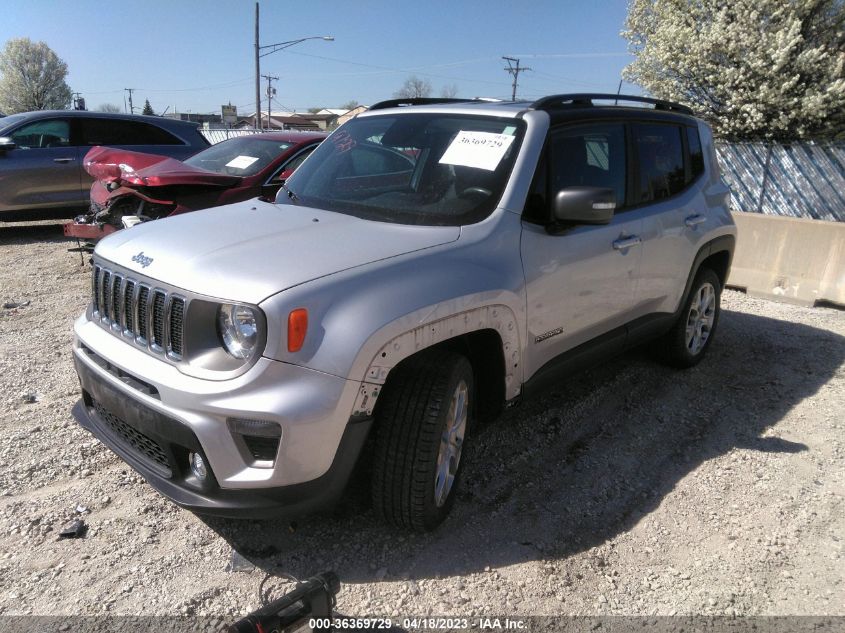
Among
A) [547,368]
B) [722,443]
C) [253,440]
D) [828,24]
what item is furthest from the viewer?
[828,24]

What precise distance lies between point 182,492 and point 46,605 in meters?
0.65

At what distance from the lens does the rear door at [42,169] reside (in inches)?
352

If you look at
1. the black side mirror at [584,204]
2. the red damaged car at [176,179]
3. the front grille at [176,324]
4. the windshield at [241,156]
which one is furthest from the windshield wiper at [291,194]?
the windshield at [241,156]

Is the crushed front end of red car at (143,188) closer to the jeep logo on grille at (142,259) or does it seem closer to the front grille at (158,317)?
the jeep logo on grille at (142,259)

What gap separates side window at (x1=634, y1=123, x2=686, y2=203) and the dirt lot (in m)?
1.43

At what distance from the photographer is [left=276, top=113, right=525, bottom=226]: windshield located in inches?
126

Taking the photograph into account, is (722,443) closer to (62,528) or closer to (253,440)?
(253,440)

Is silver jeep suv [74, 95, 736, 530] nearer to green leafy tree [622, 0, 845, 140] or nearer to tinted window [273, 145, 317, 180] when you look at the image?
tinted window [273, 145, 317, 180]

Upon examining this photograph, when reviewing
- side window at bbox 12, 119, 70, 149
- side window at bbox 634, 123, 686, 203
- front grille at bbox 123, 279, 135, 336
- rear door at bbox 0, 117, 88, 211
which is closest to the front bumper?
front grille at bbox 123, 279, 135, 336

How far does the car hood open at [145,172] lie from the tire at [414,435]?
4227mm

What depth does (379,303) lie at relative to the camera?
8.08 ft

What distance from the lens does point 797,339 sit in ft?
19.9

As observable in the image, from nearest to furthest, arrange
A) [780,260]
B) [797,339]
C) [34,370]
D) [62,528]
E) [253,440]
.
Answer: [253,440] < [62,528] < [34,370] < [797,339] < [780,260]

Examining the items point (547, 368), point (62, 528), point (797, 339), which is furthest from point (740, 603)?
point (797, 339)
